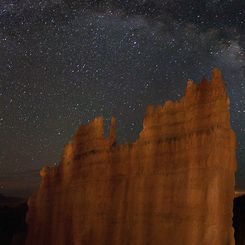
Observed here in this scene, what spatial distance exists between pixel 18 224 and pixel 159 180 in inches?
2046

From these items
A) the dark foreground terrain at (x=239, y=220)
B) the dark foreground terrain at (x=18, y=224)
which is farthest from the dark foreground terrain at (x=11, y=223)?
the dark foreground terrain at (x=239, y=220)

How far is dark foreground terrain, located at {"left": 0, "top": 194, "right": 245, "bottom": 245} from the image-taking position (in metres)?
51.3

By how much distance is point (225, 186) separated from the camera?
2425 cm

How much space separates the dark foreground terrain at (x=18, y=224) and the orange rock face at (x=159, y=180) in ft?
63.3

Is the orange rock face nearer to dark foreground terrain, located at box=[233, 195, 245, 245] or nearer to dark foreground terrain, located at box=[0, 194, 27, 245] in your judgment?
dark foreground terrain, located at box=[233, 195, 245, 245]

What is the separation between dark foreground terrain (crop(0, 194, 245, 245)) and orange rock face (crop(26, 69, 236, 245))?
63.3 feet

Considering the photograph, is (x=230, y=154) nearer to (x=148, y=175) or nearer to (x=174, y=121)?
(x=174, y=121)

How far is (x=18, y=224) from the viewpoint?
243 feet

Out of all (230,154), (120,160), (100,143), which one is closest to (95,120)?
(100,143)

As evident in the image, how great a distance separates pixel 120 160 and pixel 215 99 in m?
9.52

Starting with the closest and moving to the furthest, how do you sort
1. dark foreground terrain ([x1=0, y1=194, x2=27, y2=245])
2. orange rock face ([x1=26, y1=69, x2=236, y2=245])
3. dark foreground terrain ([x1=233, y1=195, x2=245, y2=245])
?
orange rock face ([x1=26, y1=69, x2=236, y2=245])
dark foreground terrain ([x1=233, y1=195, x2=245, y2=245])
dark foreground terrain ([x1=0, y1=194, x2=27, y2=245])

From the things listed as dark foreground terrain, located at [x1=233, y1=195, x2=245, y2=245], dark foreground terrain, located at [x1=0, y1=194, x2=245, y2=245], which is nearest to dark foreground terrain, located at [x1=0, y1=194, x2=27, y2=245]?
dark foreground terrain, located at [x1=0, y1=194, x2=245, y2=245]

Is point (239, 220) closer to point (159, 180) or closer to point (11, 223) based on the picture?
point (159, 180)

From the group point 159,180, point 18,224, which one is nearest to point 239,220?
point 159,180
